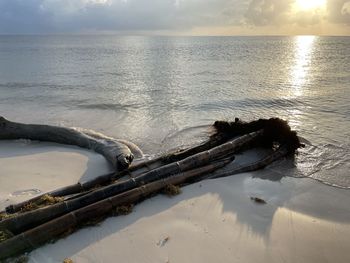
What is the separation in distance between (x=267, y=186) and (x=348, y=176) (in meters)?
2.68

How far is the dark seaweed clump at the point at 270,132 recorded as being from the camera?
10.6 metres

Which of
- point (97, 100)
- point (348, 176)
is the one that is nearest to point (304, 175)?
point (348, 176)

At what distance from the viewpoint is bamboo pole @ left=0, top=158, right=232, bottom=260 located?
554 centimetres

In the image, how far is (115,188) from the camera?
282 inches

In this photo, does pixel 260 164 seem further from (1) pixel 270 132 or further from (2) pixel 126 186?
(2) pixel 126 186

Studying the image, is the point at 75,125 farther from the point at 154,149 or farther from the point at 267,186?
the point at 267,186

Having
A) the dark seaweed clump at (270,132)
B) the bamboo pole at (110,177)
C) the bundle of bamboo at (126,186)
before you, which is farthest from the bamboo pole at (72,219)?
the dark seaweed clump at (270,132)

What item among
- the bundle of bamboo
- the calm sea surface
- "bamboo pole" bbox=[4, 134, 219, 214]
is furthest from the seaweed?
the calm sea surface

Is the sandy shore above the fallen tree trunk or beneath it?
beneath

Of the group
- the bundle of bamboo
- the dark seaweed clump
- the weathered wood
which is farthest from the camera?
the dark seaweed clump

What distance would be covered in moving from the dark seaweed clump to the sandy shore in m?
1.68

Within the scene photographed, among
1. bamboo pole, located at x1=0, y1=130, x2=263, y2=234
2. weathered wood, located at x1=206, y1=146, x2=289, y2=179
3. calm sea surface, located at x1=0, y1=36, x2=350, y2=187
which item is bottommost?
calm sea surface, located at x1=0, y1=36, x2=350, y2=187

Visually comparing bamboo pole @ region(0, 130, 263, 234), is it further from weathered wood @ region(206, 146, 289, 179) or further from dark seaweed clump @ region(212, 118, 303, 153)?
dark seaweed clump @ region(212, 118, 303, 153)

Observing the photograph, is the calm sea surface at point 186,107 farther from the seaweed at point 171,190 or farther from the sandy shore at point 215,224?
the seaweed at point 171,190
